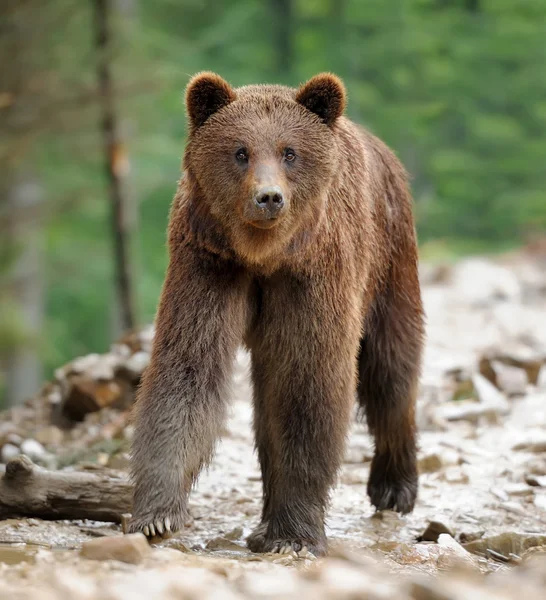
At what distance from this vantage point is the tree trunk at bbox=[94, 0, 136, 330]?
42.1 ft

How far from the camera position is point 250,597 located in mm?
3086

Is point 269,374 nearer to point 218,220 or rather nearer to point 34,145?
point 218,220

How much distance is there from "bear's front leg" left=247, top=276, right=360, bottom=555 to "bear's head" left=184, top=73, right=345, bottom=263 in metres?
0.36

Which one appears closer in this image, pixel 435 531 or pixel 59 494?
pixel 59 494

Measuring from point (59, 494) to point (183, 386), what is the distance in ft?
3.45

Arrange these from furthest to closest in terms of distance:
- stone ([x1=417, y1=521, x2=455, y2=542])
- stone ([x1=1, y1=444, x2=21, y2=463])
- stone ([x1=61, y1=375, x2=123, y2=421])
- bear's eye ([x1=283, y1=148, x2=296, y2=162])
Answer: stone ([x1=61, y1=375, x2=123, y2=421]) < stone ([x1=1, y1=444, x2=21, y2=463]) < stone ([x1=417, y1=521, x2=455, y2=542]) < bear's eye ([x1=283, y1=148, x2=296, y2=162])

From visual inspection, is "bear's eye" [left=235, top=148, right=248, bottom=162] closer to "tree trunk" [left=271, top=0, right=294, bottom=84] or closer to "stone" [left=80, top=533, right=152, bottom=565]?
"stone" [left=80, top=533, right=152, bottom=565]

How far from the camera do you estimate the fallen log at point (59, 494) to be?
544 centimetres

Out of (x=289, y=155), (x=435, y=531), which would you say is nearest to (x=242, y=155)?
(x=289, y=155)

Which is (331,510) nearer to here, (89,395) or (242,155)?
(242,155)

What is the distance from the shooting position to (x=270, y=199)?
185 inches

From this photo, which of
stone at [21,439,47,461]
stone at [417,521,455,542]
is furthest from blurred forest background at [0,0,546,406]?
stone at [417,521,455,542]

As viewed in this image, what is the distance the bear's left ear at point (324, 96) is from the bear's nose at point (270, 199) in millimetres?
702

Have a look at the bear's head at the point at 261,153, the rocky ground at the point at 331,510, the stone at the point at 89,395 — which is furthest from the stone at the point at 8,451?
the bear's head at the point at 261,153
